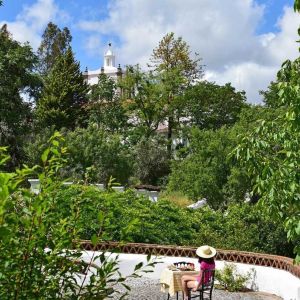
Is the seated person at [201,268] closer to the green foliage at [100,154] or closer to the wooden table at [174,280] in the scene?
the wooden table at [174,280]

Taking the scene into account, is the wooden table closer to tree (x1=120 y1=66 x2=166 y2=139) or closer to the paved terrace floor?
the paved terrace floor

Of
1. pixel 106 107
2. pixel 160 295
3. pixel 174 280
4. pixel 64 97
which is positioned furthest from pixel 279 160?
pixel 64 97

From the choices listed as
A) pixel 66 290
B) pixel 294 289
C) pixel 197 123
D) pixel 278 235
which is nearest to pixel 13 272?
pixel 66 290

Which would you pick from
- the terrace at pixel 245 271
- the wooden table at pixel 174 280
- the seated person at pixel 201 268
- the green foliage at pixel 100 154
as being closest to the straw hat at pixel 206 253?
the seated person at pixel 201 268

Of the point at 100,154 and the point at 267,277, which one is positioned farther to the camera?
the point at 100,154

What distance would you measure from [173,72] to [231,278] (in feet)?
106

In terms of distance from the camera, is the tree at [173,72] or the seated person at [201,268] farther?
the tree at [173,72]

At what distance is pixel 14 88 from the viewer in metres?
32.7

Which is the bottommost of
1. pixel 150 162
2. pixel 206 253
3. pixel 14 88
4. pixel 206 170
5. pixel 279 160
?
pixel 150 162

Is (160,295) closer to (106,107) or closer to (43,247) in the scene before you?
(43,247)

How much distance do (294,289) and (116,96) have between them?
38.4m

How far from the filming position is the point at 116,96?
47906 millimetres

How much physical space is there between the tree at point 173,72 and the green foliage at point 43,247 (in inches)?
1572

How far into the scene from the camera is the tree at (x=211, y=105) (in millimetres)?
43125
